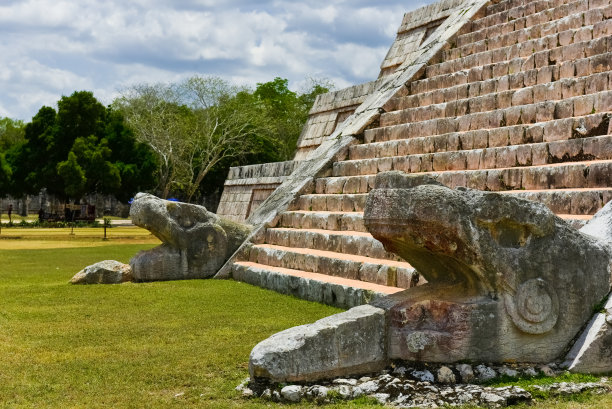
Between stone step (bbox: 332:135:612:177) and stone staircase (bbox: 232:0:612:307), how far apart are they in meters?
0.01

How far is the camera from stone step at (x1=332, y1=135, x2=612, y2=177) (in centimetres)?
692

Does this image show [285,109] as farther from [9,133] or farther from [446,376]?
[446,376]

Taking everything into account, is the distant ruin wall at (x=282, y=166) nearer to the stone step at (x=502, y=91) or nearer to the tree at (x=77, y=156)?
the stone step at (x=502, y=91)

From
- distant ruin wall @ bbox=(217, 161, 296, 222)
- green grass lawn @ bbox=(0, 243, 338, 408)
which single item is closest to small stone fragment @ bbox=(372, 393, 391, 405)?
green grass lawn @ bbox=(0, 243, 338, 408)

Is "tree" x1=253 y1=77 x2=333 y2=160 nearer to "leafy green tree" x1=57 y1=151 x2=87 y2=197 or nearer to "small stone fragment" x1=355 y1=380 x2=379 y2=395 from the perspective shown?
"leafy green tree" x1=57 y1=151 x2=87 y2=197

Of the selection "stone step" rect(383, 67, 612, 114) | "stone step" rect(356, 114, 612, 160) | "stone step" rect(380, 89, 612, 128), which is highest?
"stone step" rect(383, 67, 612, 114)

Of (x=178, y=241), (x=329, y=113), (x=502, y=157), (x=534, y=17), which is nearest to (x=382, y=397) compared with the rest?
(x=502, y=157)

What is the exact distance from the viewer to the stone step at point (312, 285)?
20.8ft

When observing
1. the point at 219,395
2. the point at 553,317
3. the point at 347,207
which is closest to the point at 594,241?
the point at 553,317

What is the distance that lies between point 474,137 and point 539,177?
159 cm

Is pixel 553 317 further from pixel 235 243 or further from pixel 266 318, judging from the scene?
pixel 235 243

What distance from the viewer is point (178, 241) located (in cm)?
923

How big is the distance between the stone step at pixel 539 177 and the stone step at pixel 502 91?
1.51 metres

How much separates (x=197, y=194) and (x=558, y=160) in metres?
37.1
